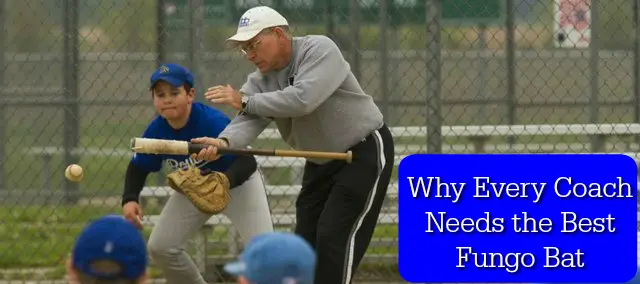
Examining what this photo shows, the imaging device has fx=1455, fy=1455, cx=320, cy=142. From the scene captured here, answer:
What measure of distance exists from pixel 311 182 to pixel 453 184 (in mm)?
960

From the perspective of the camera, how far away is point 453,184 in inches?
297

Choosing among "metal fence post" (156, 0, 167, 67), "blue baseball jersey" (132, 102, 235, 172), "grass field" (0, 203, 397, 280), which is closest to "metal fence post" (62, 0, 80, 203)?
"grass field" (0, 203, 397, 280)

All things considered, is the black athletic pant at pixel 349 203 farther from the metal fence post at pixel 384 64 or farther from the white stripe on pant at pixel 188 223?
the metal fence post at pixel 384 64

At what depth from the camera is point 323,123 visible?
6727 millimetres

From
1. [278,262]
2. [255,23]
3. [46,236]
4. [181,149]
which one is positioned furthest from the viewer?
[46,236]

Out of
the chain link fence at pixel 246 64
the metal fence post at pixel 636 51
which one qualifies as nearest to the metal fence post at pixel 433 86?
the chain link fence at pixel 246 64

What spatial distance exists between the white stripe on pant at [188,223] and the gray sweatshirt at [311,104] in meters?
0.41

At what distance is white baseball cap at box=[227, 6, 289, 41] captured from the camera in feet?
21.5

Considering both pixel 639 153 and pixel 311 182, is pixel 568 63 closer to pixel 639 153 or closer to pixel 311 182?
pixel 639 153

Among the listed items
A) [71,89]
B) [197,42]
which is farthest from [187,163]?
[71,89]

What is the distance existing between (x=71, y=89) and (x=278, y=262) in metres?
6.78

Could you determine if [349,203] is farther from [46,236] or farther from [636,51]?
[46,236]

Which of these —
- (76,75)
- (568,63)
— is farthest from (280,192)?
(568,63)

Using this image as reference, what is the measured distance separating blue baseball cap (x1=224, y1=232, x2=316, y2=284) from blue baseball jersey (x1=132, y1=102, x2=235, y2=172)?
10.6 ft
